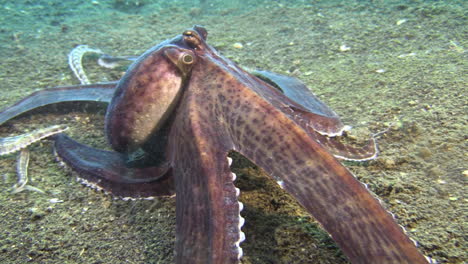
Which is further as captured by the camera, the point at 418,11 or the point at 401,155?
the point at 418,11

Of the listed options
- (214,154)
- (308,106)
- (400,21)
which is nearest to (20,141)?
(214,154)

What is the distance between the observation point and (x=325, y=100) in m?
3.72

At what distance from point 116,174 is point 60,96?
1.72m

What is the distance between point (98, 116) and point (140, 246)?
6.88 feet

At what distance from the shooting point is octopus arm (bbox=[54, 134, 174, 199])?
7.28 feet

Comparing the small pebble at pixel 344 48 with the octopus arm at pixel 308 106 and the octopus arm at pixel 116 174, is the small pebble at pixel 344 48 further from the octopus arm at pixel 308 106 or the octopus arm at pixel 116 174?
the octopus arm at pixel 116 174

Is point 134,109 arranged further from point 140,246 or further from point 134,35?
point 134,35

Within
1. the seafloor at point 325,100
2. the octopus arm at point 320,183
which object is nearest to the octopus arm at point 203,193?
the octopus arm at point 320,183

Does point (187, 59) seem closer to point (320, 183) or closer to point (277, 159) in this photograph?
point (277, 159)

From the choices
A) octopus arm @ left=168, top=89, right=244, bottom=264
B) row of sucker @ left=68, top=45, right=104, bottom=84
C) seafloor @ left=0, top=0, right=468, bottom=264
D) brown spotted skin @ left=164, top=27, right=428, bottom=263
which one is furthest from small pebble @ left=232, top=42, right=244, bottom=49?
octopus arm @ left=168, top=89, right=244, bottom=264

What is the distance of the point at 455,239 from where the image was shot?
1836 mm

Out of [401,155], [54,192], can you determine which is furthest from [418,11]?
[54,192]

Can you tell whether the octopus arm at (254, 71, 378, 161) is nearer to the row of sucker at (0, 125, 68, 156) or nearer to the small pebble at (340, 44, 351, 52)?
the row of sucker at (0, 125, 68, 156)

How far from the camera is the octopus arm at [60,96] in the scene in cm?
337
